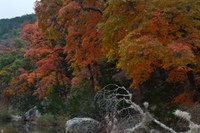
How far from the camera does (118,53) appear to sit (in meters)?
17.1

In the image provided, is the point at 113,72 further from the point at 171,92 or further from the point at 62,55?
the point at 62,55

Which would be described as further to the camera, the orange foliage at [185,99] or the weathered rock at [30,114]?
the weathered rock at [30,114]

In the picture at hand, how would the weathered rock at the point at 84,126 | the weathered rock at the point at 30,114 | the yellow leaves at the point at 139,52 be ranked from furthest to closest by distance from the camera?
the weathered rock at the point at 30,114 → the weathered rock at the point at 84,126 → the yellow leaves at the point at 139,52

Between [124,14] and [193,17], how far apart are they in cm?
274

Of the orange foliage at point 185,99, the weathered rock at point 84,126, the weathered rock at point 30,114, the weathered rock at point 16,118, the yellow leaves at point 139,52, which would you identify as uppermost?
the yellow leaves at point 139,52

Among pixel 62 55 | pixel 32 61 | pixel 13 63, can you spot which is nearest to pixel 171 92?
pixel 62 55

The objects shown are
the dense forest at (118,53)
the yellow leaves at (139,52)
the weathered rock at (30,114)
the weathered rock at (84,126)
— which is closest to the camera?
the yellow leaves at (139,52)

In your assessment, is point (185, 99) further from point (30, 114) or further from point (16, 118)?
point (16, 118)

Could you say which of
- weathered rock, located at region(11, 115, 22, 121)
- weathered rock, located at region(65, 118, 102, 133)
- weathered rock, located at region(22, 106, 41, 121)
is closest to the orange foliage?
weathered rock, located at region(65, 118, 102, 133)

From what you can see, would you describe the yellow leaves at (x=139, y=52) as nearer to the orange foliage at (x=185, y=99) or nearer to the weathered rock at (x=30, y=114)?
the orange foliage at (x=185, y=99)

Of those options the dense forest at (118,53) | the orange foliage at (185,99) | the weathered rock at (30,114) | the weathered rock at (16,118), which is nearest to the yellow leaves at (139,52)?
the dense forest at (118,53)

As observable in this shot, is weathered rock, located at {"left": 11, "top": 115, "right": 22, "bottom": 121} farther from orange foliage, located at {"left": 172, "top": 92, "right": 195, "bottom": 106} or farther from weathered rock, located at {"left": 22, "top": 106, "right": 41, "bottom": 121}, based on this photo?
orange foliage, located at {"left": 172, "top": 92, "right": 195, "bottom": 106}

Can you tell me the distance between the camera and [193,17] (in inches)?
629

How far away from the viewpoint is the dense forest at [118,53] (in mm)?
15289
